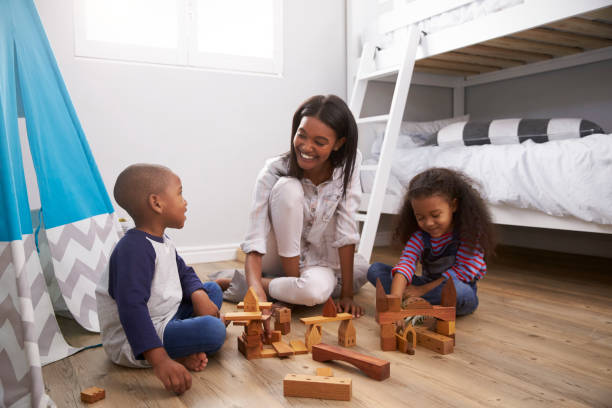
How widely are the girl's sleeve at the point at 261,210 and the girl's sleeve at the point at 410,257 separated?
16.7 inches

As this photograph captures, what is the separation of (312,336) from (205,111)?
63.5 inches

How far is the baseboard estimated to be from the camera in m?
2.39

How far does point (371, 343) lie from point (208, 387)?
0.44 meters

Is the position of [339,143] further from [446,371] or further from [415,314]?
[446,371]

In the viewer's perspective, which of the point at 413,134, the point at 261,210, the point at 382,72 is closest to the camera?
the point at 261,210

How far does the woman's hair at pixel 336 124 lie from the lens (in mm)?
1435

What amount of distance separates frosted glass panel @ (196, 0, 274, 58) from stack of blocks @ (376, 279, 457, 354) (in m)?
1.82

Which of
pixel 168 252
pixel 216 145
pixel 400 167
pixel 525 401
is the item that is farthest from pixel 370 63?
pixel 525 401

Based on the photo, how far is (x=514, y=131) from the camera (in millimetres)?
2068

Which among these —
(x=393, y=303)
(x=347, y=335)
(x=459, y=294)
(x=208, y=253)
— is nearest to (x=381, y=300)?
(x=393, y=303)

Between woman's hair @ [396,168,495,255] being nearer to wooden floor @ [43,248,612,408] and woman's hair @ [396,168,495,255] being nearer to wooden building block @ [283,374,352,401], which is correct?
wooden floor @ [43,248,612,408]

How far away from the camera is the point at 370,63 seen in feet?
8.36

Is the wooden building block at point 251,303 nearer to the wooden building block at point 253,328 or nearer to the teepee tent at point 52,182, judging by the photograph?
the wooden building block at point 253,328

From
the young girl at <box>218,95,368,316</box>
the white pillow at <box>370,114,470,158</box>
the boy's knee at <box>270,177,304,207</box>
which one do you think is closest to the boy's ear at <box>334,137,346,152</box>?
the young girl at <box>218,95,368,316</box>
